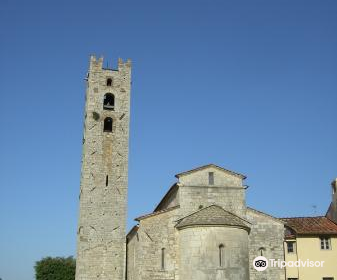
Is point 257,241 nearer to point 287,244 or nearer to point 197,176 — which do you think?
point 287,244

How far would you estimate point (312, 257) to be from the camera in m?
26.7

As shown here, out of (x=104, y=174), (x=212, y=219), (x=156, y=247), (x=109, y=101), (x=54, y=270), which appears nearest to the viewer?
(x=212, y=219)

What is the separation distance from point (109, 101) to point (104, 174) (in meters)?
5.52

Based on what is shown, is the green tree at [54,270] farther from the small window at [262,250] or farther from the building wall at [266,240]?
the small window at [262,250]

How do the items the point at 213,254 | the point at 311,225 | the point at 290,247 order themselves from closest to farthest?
the point at 213,254 < the point at 290,247 < the point at 311,225

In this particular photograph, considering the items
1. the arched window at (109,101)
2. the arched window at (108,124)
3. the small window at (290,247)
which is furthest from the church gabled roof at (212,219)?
the arched window at (109,101)

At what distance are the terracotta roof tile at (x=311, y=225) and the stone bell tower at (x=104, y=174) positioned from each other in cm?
1037

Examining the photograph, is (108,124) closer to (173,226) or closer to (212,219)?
(173,226)

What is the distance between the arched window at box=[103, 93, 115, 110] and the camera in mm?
31078

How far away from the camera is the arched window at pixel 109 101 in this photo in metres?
31.1

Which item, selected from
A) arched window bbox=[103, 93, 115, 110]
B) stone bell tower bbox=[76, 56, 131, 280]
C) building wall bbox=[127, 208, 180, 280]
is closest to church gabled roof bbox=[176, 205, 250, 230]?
building wall bbox=[127, 208, 180, 280]

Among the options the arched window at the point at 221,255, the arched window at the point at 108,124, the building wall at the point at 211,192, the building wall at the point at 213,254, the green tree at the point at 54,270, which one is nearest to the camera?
the building wall at the point at 213,254

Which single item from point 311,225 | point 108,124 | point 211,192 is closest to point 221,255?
point 211,192

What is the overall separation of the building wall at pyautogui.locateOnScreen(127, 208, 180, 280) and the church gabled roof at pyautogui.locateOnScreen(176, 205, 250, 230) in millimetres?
708
